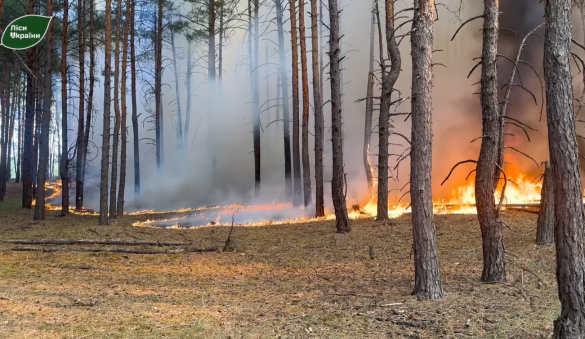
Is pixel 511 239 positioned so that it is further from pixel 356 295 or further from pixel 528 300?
pixel 356 295

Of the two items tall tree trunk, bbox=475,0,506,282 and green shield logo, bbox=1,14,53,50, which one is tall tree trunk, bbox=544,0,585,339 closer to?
tall tree trunk, bbox=475,0,506,282

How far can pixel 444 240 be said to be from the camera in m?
11.4

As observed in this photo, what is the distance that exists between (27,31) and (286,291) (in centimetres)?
771

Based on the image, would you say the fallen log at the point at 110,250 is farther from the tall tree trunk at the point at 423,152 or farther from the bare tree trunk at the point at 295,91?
the bare tree trunk at the point at 295,91

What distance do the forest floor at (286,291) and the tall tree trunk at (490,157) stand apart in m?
0.42

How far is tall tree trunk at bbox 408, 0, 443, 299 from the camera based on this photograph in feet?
22.0

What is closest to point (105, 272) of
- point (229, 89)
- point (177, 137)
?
point (229, 89)

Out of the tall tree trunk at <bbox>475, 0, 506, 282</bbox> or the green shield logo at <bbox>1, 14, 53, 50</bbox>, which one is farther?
the green shield logo at <bbox>1, 14, 53, 50</bbox>

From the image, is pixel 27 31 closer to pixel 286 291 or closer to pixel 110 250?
pixel 110 250

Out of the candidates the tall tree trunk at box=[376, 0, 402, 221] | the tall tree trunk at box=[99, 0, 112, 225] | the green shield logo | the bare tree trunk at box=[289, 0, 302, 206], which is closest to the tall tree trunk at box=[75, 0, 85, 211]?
the tall tree trunk at box=[99, 0, 112, 225]

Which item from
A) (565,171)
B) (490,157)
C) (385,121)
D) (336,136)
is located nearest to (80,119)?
(336,136)

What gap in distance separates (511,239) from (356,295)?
5.27m

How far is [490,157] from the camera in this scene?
23.8ft

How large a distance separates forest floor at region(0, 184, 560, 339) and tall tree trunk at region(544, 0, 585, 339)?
0.69m
